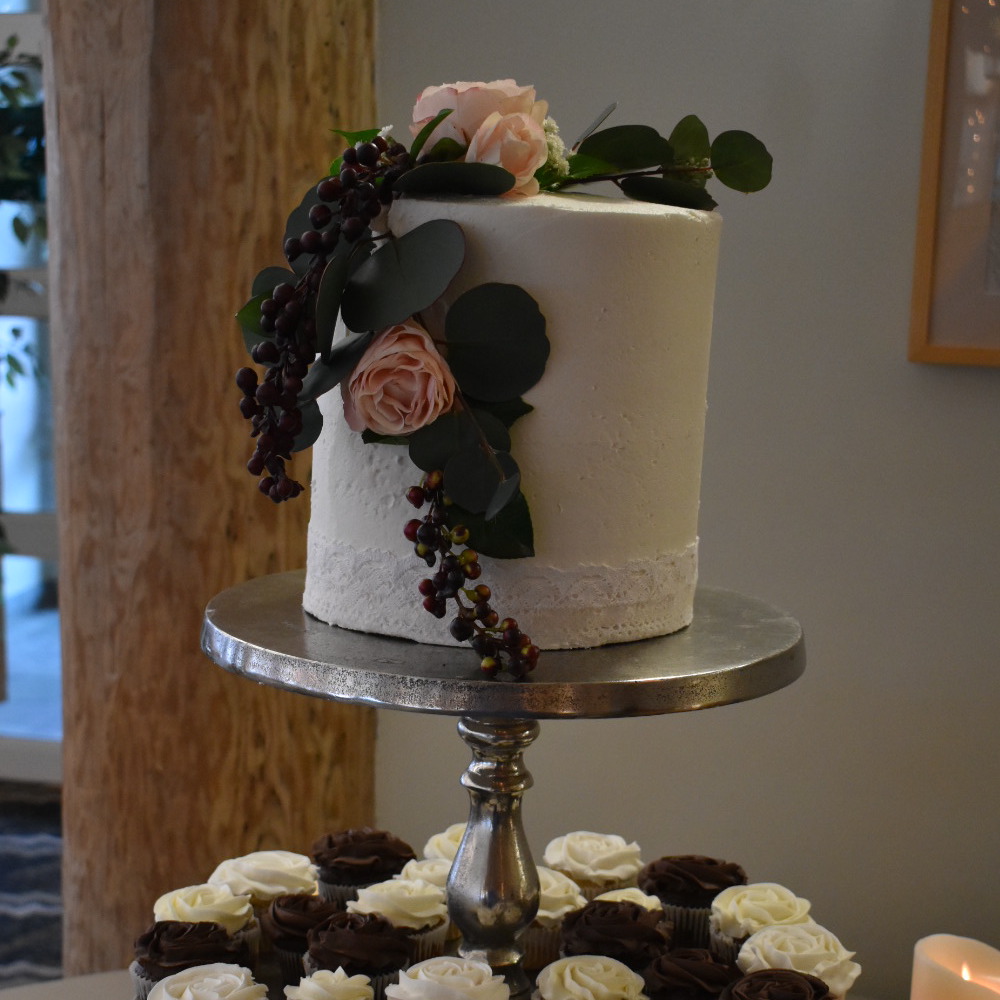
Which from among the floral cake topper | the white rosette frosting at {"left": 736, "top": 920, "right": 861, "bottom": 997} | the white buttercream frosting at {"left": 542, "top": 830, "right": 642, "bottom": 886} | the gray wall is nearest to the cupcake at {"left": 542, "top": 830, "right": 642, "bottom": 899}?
the white buttercream frosting at {"left": 542, "top": 830, "right": 642, "bottom": 886}

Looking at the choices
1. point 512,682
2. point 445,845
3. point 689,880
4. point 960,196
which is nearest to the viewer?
point 512,682

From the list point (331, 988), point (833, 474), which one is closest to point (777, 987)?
point (331, 988)

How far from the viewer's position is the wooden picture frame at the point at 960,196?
5.07ft

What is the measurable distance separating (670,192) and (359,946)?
0.71m

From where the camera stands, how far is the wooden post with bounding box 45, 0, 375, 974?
5.49 ft

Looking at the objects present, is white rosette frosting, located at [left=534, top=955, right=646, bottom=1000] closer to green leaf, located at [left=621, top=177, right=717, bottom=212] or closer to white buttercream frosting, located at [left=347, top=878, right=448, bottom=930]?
white buttercream frosting, located at [left=347, top=878, right=448, bottom=930]

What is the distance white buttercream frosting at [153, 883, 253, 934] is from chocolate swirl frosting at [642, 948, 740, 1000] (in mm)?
404

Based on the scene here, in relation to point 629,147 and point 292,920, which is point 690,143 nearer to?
point 629,147

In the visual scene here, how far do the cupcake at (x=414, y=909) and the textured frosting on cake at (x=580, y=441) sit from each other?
1.18 feet

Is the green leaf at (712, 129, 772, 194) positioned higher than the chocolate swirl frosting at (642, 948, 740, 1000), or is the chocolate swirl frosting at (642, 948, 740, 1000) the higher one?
the green leaf at (712, 129, 772, 194)

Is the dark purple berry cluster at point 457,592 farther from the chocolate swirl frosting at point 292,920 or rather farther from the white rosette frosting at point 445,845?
the white rosette frosting at point 445,845

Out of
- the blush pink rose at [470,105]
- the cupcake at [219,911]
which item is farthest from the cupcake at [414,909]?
the blush pink rose at [470,105]

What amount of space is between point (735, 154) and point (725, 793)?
1048mm

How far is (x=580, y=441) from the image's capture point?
0.93 m
